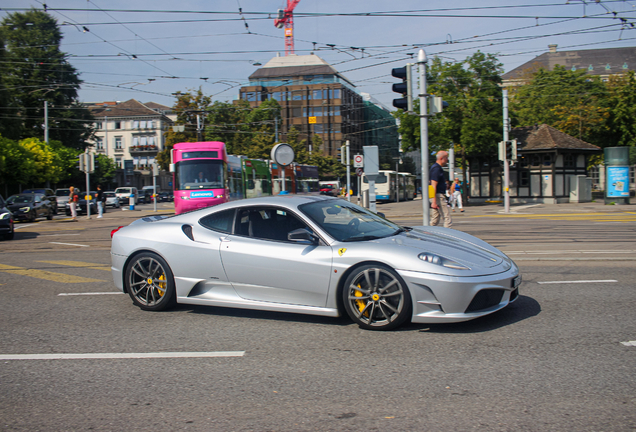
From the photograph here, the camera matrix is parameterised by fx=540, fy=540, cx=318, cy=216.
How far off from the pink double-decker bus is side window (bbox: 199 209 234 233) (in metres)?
17.4

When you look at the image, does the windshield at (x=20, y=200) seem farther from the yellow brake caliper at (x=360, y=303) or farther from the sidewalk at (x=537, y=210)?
the yellow brake caliper at (x=360, y=303)

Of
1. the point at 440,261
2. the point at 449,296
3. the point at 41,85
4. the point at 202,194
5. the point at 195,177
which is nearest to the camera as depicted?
the point at 449,296

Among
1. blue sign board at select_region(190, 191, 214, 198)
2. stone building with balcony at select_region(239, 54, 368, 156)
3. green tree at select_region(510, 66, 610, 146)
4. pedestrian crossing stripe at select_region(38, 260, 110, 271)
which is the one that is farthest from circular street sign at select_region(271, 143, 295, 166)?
stone building with balcony at select_region(239, 54, 368, 156)

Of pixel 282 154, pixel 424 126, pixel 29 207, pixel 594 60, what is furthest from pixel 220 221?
pixel 594 60

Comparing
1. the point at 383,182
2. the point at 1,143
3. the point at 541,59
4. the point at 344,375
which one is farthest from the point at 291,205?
the point at 541,59

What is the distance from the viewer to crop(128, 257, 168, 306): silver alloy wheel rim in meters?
5.98

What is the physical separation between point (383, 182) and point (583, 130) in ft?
55.1

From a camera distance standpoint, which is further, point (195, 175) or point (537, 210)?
point (537, 210)

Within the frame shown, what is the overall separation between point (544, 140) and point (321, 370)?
1379 inches

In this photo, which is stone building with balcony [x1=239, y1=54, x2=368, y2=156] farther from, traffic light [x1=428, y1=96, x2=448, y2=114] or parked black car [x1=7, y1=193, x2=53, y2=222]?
traffic light [x1=428, y1=96, x2=448, y2=114]

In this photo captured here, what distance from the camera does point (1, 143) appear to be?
1476 inches

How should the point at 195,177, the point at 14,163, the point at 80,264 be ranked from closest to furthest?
the point at 80,264, the point at 195,177, the point at 14,163

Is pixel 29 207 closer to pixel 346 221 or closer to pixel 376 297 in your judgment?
pixel 346 221

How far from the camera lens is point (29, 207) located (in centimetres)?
2795
